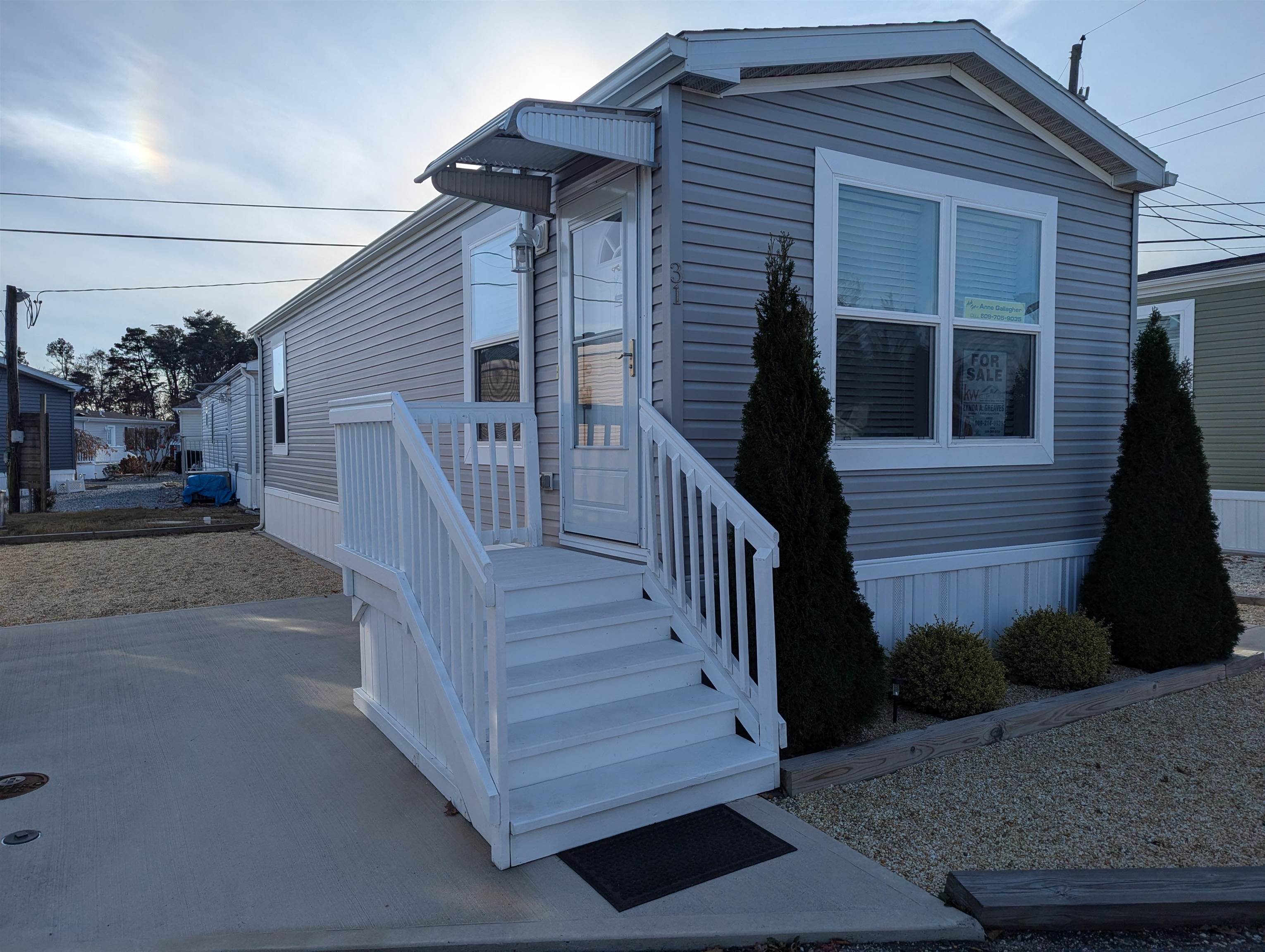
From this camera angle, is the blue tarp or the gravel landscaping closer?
the gravel landscaping

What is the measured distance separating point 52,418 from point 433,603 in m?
23.9

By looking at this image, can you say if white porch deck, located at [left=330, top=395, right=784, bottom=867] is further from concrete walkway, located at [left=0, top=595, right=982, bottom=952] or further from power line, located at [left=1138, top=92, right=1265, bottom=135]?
power line, located at [left=1138, top=92, right=1265, bottom=135]

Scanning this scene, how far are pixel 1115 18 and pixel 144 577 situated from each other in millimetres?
15650

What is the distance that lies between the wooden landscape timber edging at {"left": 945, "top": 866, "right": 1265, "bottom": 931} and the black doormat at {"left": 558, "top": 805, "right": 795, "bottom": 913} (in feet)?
2.09

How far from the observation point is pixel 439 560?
3061 mm

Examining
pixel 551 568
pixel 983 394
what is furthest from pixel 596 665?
pixel 983 394

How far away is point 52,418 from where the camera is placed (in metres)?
21.8

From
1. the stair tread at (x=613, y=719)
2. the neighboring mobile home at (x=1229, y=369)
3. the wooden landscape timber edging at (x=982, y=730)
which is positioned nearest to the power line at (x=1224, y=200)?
the neighboring mobile home at (x=1229, y=369)

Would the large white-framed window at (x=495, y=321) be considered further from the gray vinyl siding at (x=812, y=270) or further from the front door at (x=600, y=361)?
the gray vinyl siding at (x=812, y=270)

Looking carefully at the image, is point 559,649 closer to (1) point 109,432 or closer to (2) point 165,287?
(2) point 165,287

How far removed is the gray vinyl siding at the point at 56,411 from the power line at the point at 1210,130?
25.8 meters

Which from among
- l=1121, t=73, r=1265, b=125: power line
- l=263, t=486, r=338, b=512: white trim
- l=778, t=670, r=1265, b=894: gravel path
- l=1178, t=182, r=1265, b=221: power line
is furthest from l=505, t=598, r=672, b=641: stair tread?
l=1121, t=73, r=1265, b=125: power line

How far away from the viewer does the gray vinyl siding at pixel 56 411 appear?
21.2 meters

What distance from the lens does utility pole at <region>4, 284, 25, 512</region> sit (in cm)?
1535
